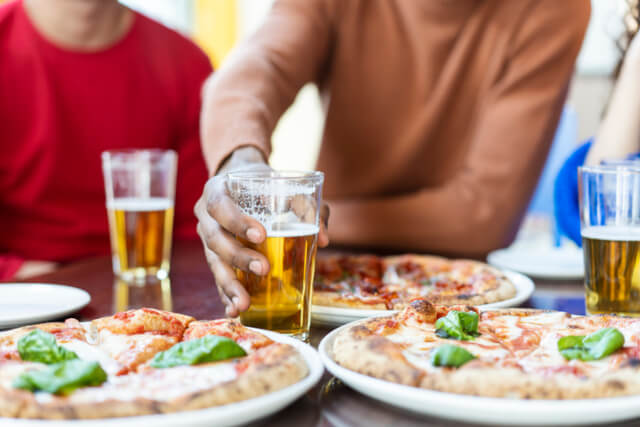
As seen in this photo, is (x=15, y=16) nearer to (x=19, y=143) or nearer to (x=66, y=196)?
(x=19, y=143)

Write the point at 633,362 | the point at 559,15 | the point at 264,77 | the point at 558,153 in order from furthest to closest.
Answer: the point at 558,153
the point at 559,15
the point at 264,77
the point at 633,362

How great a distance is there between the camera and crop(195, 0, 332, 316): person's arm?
1.14 metres

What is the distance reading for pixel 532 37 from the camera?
245cm

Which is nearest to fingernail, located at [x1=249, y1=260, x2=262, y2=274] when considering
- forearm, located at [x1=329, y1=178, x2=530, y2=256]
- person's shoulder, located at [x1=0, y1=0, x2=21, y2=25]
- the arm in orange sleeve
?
the arm in orange sleeve

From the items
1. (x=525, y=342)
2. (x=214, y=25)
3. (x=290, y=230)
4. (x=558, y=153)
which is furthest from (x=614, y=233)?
(x=214, y=25)

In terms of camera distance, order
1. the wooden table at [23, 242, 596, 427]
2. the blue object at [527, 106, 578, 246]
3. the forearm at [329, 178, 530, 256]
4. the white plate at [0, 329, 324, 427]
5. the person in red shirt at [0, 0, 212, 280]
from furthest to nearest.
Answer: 1. the blue object at [527, 106, 578, 246]
2. the person in red shirt at [0, 0, 212, 280]
3. the forearm at [329, 178, 530, 256]
4. the wooden table at [23, 242, 596, 427]
5. the white plate at [0, 329, 324, 427]

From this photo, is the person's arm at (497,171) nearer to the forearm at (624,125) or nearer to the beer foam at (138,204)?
the forearm at (624,125)

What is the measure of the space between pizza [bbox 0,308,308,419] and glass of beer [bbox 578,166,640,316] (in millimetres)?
646

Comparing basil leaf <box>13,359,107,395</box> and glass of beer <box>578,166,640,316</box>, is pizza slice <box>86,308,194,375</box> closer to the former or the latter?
basil leaf <box>13,359,107,395</box>

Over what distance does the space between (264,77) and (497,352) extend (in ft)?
4.49

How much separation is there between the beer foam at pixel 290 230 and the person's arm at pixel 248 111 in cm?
3

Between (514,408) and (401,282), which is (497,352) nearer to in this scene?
(514,408)

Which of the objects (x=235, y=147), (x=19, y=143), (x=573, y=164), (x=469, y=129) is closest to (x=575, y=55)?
(x=469, y=129)

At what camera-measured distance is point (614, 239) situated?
122 centimetres
